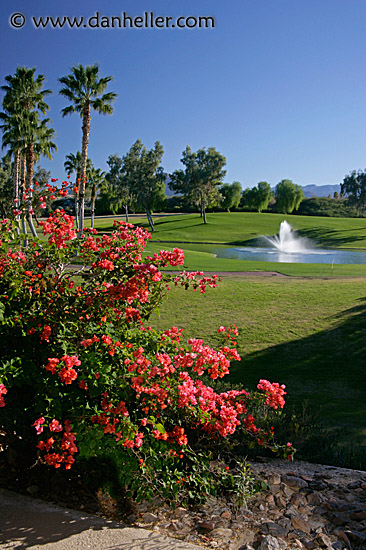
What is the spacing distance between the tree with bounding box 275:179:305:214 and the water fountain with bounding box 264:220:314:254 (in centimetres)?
1963

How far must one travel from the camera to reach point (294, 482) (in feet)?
12.9

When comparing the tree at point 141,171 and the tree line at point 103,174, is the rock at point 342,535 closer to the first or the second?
the tree line at point 103,174

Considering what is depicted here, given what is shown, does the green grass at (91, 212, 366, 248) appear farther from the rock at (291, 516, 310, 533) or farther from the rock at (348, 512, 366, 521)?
the rock at (291, 516, 310, 533)

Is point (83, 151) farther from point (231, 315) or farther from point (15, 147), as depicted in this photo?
point (231, 315)

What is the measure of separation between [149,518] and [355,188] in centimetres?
9013

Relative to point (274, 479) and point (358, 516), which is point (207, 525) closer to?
point (274, 479)

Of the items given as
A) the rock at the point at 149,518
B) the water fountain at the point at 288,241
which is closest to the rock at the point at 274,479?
the rock at the point at 149,518

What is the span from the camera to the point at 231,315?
12.1 meters

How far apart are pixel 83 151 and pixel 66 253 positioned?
88.5 ft

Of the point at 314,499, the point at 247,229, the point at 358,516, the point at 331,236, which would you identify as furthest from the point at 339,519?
the point at 247,229

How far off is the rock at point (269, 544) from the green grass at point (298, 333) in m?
2.77

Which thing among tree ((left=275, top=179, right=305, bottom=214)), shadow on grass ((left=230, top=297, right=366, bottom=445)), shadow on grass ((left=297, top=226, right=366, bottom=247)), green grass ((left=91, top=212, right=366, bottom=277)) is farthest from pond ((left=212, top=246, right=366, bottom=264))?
tree ((left=275, top=179, right=305, bottom=214))

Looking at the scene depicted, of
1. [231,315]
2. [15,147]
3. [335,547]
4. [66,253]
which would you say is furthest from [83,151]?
[335,547]

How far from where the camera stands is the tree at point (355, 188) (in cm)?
8381
